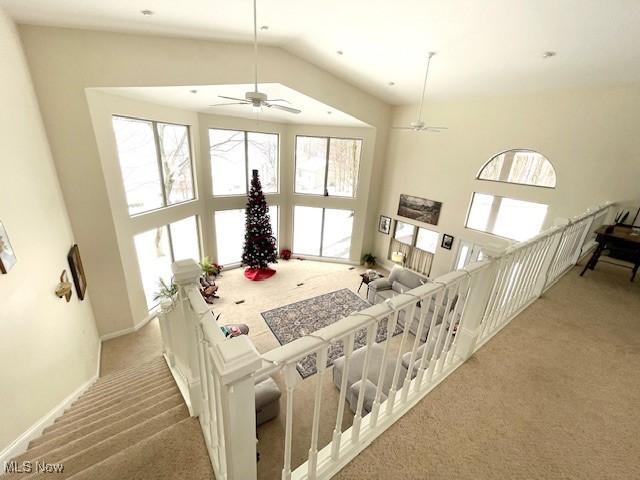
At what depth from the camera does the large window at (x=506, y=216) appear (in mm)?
5914

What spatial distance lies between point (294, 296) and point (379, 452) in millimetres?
5623

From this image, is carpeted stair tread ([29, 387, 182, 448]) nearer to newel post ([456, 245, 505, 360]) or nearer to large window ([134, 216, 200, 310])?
newel post ([456, 245, 505, 360])

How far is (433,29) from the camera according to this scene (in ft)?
12.1

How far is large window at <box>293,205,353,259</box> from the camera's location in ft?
29.3

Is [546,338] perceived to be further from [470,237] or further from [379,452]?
[470,237]

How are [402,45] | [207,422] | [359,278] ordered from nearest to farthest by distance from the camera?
[207,422] → [402,45] → [359,278]

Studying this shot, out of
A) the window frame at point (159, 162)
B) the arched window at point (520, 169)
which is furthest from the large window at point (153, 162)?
the arched window at point (520, 169)

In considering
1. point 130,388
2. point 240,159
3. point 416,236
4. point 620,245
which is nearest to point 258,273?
point 240,159

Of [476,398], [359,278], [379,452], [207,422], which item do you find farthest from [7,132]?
[359,278]

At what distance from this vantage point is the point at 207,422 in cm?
147

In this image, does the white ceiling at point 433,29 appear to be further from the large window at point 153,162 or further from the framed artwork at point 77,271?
the framed artwork at point 77,271

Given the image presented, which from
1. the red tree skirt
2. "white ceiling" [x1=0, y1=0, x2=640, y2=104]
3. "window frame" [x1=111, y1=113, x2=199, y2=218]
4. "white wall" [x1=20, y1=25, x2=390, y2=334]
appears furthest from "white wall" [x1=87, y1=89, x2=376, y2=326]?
"white ceiling" [x1=0, y1=0, x2=640, y2=104]

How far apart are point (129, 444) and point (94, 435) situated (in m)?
0.43

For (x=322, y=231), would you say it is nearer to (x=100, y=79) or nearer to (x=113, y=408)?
(x=100, y=79)
